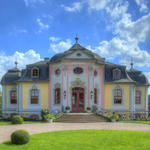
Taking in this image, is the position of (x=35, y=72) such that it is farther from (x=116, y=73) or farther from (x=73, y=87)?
(x=116, y=73)

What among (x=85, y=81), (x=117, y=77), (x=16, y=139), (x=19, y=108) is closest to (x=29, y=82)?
(x=19, y=108)

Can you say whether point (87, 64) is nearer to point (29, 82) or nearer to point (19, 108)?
point (29, 82)

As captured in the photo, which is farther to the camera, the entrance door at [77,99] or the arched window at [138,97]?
the arched window at [138,97]

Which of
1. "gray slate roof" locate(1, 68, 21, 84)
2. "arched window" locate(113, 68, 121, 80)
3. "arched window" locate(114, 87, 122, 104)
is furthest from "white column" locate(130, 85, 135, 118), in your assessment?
"gray slate roof" locate(1, 68, 21, 84)

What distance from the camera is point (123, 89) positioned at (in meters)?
26.8

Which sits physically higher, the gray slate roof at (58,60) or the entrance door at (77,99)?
the gray slate roof at (58,60)

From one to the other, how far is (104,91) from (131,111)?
15.6 feet

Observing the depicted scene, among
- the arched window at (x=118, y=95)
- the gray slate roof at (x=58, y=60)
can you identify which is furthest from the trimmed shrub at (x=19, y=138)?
the arched window at (x=118, y=95)

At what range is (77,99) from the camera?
25016mm

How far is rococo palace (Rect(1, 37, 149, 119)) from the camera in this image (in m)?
25.1

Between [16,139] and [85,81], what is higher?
[85,81]

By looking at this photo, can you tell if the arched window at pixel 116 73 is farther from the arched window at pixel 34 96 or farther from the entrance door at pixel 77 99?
the arched window at pixel 34 96

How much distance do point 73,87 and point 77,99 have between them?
170 cm

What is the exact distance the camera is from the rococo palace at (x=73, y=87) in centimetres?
2508
